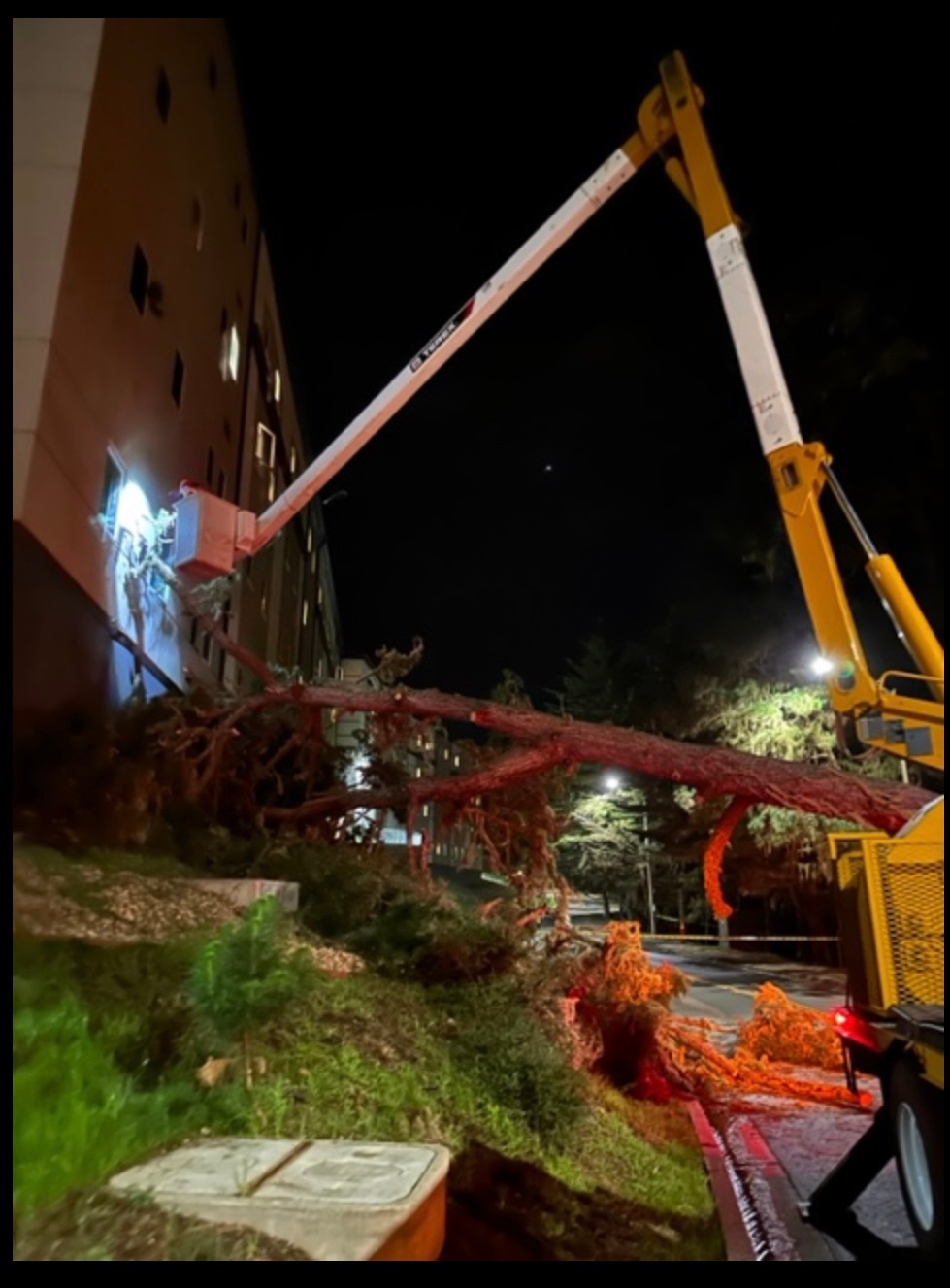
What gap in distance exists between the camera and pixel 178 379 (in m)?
11.9

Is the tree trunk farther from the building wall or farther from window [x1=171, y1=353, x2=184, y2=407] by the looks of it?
window [x1=171, y1=353, x2=184, y2=407]

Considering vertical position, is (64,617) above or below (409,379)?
below

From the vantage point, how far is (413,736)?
33.3ft

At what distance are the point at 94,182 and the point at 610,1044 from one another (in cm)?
1032

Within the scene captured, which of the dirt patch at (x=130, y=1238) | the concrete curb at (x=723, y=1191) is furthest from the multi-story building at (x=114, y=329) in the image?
the concrete curb at (x=723, y=1191)

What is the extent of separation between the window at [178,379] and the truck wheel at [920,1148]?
11.6m

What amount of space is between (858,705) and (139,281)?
30.8 feet

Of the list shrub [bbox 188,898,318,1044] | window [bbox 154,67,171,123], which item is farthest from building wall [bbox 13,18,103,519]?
shrub [bbox 188,898,318,1044]

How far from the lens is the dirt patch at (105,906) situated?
17.4 ft

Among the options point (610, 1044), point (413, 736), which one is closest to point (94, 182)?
point (413, 736)

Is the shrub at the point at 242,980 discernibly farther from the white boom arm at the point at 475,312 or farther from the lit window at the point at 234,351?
the lit window at the point at 234,351

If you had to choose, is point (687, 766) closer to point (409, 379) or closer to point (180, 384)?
point (409, 379)

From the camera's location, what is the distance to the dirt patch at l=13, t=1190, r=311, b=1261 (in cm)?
291

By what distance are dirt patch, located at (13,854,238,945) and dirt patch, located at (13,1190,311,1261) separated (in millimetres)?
2079
